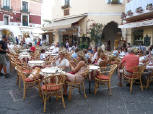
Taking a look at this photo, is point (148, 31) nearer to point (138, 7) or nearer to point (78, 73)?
point (138, 7)

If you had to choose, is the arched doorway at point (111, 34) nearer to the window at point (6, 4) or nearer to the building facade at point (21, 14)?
the building facade at point (21, 14)

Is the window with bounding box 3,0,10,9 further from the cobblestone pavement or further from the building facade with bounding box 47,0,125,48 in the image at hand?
the cobblestone pavement

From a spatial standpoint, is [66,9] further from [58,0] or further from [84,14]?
[84,14]

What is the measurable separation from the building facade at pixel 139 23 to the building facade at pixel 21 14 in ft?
62.8

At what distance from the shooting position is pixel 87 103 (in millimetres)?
4402

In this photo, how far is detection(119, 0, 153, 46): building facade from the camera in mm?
10036

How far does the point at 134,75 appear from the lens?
530cm

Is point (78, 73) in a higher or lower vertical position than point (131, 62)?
lower

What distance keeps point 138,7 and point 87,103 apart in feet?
27.6

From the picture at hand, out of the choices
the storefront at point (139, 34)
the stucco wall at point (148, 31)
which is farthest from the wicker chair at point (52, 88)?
the stucco wall at point (148, 31)

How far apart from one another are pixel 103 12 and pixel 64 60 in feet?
32.7

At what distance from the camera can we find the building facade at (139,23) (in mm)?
10036

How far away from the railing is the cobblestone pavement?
5970mm

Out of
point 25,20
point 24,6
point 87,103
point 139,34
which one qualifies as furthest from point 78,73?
point 24,6
